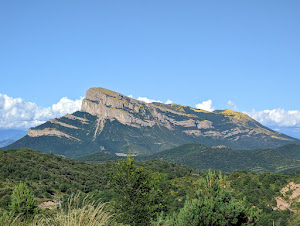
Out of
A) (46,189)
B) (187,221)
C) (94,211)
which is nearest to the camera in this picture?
(94,211)

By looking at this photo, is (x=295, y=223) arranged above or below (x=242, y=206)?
below

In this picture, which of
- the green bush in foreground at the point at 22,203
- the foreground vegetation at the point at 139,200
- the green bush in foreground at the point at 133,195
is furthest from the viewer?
the green bush in foreground at the point at 22,203

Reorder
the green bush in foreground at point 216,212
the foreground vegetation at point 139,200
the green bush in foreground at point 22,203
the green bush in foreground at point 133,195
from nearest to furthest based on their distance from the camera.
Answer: the foreground vegetation at point 139,200 → the green bush in foreground at point 216,212 → the green bush in foreground at point 133,195 → the green bush in foreground at point 22,203

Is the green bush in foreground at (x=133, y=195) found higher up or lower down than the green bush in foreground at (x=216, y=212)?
lower down

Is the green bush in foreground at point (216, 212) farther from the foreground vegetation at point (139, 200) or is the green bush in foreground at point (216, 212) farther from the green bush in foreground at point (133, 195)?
the green bush in foreground at point (133, 195)

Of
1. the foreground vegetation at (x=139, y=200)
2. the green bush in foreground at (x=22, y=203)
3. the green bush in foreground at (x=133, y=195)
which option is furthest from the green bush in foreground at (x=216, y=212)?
the green bush in foreground at (x=22, y=203)

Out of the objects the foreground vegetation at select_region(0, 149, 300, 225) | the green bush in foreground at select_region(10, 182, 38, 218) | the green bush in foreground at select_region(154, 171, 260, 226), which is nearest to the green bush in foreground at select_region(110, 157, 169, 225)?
the foreground vegetation at select_region(0, 149, 300, 225)

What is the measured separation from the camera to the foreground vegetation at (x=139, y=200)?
307 inches

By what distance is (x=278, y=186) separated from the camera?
81125mm

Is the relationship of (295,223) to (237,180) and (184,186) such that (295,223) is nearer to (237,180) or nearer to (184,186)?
(237,180)

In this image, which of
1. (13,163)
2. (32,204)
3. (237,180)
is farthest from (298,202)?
(13,163)

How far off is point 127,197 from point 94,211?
30.1 m

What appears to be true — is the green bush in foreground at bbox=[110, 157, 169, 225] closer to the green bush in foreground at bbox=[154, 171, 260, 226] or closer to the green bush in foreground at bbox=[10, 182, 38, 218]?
the green bush in foreground at bbox=[10, 182, 38, 218]

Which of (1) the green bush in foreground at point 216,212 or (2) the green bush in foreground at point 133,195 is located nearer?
(1) the green bush in foreground at point 216,212
